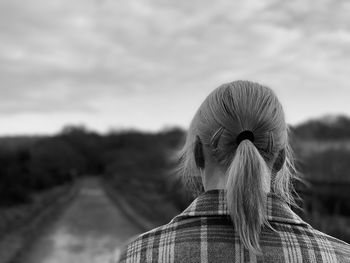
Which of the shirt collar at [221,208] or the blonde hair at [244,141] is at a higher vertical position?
the blonde hair at [244,141]

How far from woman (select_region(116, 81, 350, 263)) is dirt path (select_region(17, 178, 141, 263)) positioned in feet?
25.0

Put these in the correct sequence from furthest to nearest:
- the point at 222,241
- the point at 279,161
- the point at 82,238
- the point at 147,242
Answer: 1. the point at 82,238
2. the point at 279,161
3. the point at 147,242
4. the point at 222,241

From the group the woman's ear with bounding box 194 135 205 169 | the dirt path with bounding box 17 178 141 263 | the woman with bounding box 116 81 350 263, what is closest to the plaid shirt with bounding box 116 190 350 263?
the woman with bounding box 116 81 350 263

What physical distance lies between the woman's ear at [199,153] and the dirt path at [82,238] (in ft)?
24.9

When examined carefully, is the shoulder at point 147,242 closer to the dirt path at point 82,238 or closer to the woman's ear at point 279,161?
the woman's ear at point 279,161

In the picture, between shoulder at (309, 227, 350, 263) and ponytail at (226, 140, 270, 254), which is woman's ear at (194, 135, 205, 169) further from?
shoulder at (309, 227, 350, 263)

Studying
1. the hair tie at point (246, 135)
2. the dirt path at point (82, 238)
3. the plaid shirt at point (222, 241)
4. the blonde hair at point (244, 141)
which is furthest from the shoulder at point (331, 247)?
the dirt path at point (82, 238)

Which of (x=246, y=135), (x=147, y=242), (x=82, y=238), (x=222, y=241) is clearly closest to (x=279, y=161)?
(x=246, y=135)

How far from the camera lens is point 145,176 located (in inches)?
1304

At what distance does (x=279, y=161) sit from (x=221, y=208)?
1.09ft

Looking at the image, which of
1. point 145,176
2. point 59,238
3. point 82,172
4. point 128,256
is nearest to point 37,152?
point 145,176

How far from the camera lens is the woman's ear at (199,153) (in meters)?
1.47

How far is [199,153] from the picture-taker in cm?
148

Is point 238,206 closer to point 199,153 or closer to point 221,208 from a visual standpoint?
point 221,208
